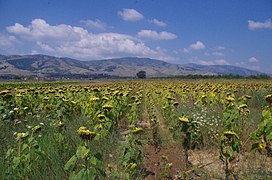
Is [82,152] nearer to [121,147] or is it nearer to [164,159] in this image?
[121,147]

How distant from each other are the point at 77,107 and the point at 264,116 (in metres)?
5.82

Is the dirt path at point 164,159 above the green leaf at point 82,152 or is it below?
below

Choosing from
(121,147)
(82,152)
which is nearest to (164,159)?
(121,147)

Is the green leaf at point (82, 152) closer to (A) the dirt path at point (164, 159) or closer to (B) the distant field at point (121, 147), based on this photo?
(B) the distant field at point (121, 147)

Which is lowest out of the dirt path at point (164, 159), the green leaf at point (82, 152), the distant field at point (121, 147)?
the dirt path at point (164, 159)

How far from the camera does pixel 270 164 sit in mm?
6051

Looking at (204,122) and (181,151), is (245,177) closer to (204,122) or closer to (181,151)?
(181,151)

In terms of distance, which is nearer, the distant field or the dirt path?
the distant field

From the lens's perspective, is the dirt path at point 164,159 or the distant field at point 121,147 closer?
the distant field at point 121,147

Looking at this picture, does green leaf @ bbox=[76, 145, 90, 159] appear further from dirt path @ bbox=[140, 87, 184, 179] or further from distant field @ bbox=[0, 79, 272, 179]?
dirt path @ bbox=[140, 87, 184, 179]

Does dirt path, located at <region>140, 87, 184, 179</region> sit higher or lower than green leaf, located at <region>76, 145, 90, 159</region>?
lower

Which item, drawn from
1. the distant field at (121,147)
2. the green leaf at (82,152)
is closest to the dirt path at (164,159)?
the distant field at (121,147)

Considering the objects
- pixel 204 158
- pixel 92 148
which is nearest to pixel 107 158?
pixel 92 148

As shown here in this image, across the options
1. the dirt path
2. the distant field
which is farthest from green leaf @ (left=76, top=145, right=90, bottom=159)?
the dirt path
